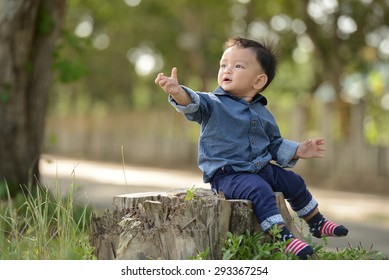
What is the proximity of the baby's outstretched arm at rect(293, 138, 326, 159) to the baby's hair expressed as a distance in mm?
477

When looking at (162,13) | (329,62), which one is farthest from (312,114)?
(162,13)

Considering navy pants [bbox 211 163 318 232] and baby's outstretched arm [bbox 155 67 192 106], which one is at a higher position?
baby's outstretched arm [bbox 155 67 192 106]

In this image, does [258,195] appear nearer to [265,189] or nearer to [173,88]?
[265,189]

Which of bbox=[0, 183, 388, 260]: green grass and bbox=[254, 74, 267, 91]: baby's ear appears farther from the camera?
bbox=[254, 74, 267, 91]: baby's ear

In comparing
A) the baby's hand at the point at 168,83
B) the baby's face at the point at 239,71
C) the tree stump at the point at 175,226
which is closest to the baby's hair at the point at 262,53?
the baby's face at the point at 239,71

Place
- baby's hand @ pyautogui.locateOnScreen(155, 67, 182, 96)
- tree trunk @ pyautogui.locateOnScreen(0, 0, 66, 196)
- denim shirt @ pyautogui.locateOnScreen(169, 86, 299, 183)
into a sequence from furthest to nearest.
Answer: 1. tree trunk @ pyautogui.locateOnScreen(0, 0, 66, 196)
2. denim shirt @ pyautogui.locateOnScreen(169, 86, 299, 183)
3. baby's hand @ pyautogui.locateOnScreen(155, 67, 182, 96)

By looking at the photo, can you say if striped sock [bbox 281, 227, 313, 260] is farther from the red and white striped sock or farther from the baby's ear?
the baby's ear

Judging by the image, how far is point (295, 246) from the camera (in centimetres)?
437

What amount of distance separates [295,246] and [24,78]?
5.37 m

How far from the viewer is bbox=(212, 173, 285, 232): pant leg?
439 cm

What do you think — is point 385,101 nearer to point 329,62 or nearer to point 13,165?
point 329,62

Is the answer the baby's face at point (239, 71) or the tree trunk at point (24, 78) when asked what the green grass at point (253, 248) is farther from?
the tree trunk at point (24, 78)

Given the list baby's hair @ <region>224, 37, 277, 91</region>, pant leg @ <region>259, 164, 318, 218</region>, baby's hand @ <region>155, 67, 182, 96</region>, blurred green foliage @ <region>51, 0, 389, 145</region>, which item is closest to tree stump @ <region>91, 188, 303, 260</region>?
pant leg @ <region>259, 164, 318, 218</region>

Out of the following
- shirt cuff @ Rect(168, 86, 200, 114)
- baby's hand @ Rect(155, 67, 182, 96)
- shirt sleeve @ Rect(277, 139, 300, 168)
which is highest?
A: baby's hand @ Rect(155, 67, 182, 96)
